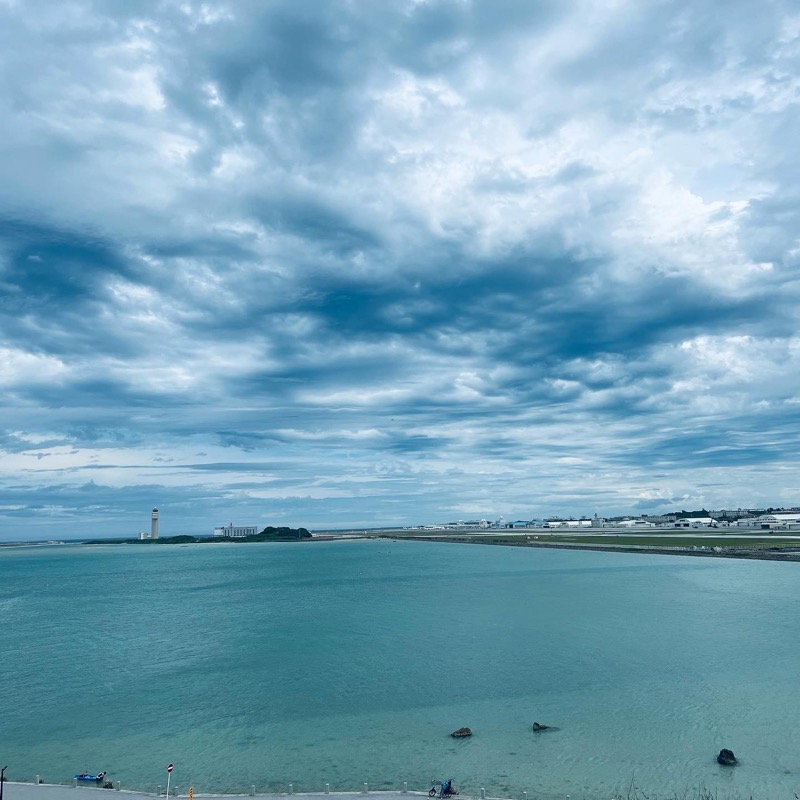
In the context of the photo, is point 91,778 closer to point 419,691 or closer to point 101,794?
point 101,794

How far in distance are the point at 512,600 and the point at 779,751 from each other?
39713 millimetres

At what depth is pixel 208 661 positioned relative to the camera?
132 feet

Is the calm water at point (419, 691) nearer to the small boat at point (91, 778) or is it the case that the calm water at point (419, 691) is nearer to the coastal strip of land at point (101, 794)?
the small boat at point (91, 778)

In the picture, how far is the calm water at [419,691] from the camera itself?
22.8 meters

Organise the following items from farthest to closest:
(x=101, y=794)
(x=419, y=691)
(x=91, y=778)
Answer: (x=419, y=691) < (x=91, y=778) < (x=101, y=794)

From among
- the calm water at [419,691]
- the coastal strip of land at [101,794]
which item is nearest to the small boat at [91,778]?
the calm water at [419,691]

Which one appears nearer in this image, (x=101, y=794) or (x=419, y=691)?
(x=101, y=794)

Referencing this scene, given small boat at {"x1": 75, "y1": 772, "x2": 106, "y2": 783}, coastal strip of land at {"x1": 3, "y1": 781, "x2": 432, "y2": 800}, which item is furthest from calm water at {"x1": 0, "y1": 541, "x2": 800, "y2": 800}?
coastal strip of land at {"x1": 3, "y1": 781, "x2": 432, "y2": 800}

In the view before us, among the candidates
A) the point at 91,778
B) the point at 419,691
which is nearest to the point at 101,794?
the point at 91,778

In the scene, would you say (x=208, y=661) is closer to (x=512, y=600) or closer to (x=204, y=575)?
(x=512, y=600)

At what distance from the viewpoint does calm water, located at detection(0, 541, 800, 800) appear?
22.8m

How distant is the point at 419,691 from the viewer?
105 feet

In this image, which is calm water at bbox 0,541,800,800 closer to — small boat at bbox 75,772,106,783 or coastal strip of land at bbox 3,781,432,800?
small boat at bbox 75,772,106,783

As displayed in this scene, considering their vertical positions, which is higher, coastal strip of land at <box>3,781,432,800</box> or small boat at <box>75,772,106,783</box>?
coastal strip of land at <box>3,781,432,800</box>
